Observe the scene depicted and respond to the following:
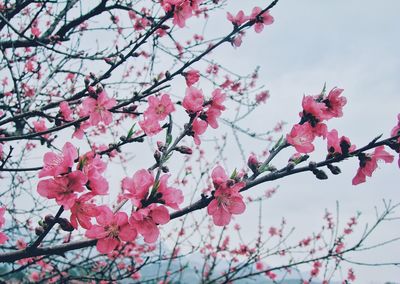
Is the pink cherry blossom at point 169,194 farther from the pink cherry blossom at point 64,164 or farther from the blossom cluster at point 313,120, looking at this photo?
the blossom cluster at point 313,120

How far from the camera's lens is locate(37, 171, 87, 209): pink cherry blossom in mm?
1370

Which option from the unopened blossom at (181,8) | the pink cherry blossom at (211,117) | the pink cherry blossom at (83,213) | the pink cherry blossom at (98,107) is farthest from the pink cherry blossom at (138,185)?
the unopened blossom at (181,8)

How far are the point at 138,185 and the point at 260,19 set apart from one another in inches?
93.4

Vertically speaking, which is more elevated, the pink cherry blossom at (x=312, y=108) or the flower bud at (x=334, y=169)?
the pink cherry blossom at (x=312, y=108)

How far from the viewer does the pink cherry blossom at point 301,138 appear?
70.1 inches

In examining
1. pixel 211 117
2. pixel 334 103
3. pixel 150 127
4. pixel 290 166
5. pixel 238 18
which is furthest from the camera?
pixel 238 18

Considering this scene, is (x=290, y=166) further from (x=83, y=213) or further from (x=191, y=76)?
(x=191, y=76)

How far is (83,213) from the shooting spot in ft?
4.80

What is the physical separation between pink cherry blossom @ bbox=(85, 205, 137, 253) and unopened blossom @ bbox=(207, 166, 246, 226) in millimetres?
358

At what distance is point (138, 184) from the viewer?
1.44 meters

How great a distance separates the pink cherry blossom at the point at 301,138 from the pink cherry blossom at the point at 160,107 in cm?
88

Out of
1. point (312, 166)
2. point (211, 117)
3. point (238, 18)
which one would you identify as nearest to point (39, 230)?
point (211, 117)

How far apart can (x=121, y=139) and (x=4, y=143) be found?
1431 mm

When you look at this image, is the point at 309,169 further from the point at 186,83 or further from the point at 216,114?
the point at 186,83
